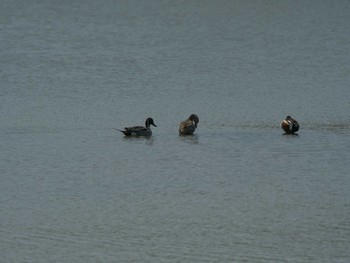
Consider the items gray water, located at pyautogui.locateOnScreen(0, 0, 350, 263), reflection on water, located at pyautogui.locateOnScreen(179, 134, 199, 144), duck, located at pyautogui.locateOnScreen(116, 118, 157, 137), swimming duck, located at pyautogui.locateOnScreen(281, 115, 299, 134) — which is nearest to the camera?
gray water, located at pyautogui.locateOnScreen(0, 0, 350, 263)

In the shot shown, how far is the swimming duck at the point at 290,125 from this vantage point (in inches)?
648

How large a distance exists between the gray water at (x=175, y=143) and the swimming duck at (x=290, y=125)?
0.25 meters

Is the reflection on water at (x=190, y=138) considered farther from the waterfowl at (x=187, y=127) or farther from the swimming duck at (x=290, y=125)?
the swimming duck at (x=290, y=125)

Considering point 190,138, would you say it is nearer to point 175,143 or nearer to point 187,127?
point 187,127

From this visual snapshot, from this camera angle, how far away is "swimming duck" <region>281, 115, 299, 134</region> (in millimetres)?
16469

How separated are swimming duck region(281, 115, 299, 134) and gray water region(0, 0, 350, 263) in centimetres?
25

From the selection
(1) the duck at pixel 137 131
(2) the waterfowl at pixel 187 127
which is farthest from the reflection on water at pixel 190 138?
(1) the duck at pixel 137 131

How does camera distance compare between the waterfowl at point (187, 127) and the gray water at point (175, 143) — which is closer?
the gray water at point (175, 143)

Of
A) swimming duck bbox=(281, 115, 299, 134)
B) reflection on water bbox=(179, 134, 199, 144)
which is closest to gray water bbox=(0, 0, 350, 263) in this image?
reflection on water bbox=(179, 134, 199, 144)

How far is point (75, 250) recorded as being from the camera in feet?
34.0

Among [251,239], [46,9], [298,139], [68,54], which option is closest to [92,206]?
[251,239]

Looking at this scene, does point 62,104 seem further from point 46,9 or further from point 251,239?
point 46,9

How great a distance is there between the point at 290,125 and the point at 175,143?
1.68 metres

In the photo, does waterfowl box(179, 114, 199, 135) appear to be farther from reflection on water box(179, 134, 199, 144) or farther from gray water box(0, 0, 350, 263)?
gray water box(0, 0, 350, 263)
